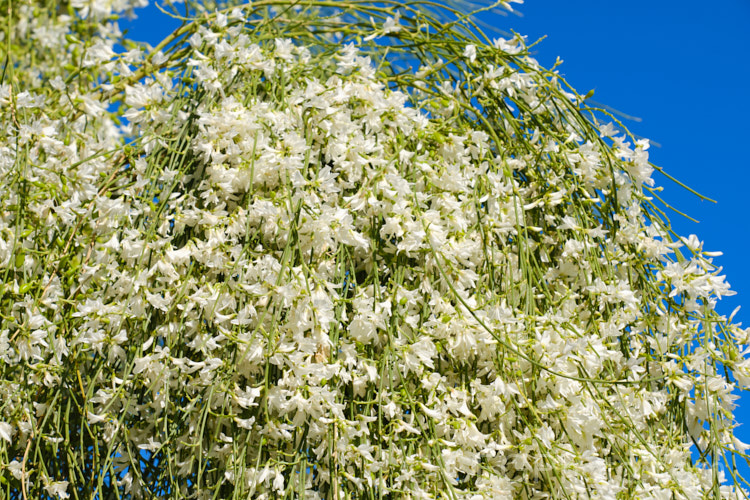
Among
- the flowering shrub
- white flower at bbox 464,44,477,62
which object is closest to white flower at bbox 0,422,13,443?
the flowering shrub

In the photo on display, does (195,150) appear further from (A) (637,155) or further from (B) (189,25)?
(A) (637,155)

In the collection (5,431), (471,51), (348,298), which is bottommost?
(5,431)

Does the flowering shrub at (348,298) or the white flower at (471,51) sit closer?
the flowering shrub at (348,298)

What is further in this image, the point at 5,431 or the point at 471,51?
the point at 471,51

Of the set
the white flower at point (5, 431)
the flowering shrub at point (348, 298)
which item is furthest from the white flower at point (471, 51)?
the white flower at point (5, 431)

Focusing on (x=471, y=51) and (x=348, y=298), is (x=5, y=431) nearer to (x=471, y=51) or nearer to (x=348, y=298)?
(x=348, y=298)

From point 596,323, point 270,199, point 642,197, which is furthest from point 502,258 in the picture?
point 270,199

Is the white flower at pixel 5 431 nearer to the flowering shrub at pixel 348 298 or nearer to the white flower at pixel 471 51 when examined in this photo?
the flowering shrub at pixel 348 298

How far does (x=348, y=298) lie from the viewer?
1.39 meters

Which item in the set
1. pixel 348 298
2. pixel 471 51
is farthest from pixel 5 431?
pixel 471 51

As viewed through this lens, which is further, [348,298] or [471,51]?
[471,51]

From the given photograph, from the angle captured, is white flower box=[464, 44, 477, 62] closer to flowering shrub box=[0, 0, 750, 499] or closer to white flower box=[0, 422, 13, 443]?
flowering shrub box=[0, 0, 750, 499]

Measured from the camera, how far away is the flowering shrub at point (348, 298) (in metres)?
1.27

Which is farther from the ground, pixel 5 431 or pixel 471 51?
pixel 471 51
